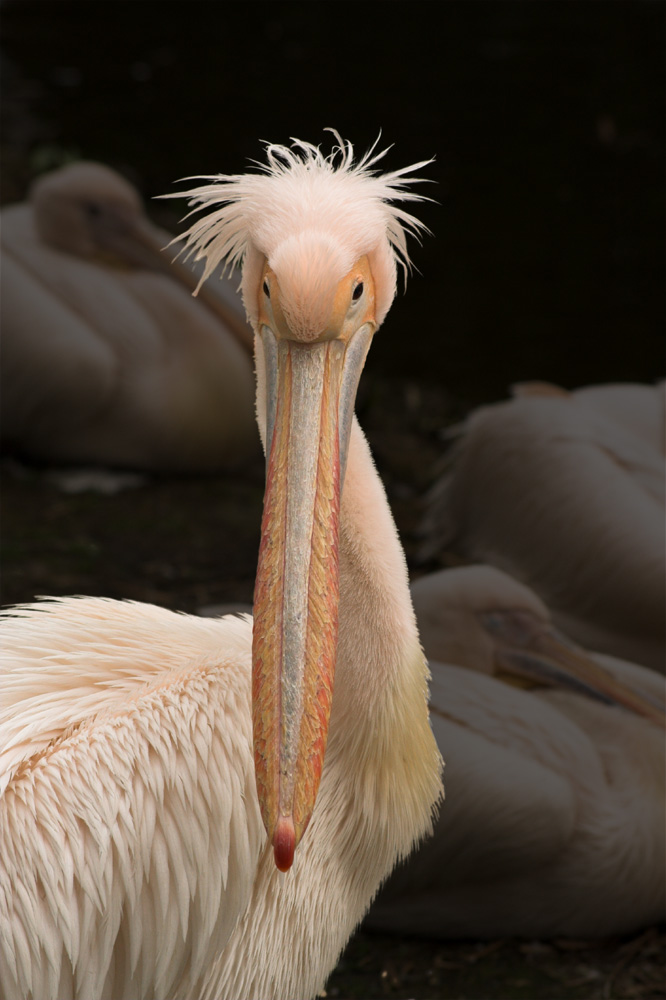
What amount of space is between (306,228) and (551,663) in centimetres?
156

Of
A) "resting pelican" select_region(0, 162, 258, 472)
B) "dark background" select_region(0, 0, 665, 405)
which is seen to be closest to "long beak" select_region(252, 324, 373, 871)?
"resting pelican" select_region(0, 162, 258, 472)

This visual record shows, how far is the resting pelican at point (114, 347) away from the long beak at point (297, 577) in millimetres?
Result: 2729

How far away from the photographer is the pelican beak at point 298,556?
148 cm

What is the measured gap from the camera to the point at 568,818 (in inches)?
99.0

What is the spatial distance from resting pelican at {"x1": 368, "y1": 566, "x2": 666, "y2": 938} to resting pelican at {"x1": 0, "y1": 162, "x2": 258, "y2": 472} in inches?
76.7

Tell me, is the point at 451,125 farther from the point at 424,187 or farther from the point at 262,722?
the point at 262,722

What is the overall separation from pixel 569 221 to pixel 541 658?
4.21 m

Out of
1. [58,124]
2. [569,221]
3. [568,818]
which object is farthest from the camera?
[58,124]

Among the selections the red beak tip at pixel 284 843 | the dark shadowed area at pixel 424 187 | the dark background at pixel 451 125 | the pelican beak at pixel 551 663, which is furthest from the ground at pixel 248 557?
the red beak tip at pixel 284 843

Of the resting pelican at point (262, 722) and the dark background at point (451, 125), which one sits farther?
the dark background at point (451, 125)

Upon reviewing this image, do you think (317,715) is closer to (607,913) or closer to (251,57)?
(607,913)

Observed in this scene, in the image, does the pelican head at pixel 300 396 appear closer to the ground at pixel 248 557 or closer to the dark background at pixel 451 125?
the ground at pixel 248 557

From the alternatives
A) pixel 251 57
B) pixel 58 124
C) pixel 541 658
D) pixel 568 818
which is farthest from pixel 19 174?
pixel 568 818

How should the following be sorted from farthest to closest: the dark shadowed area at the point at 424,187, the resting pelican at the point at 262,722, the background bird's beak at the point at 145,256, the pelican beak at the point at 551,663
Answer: the background bird's beak at the point at 145,256 → the dark shadowed area at the point at 424,187 → the pelican beak at the point at 551,663 → the resting pelican at the point at 262,722
